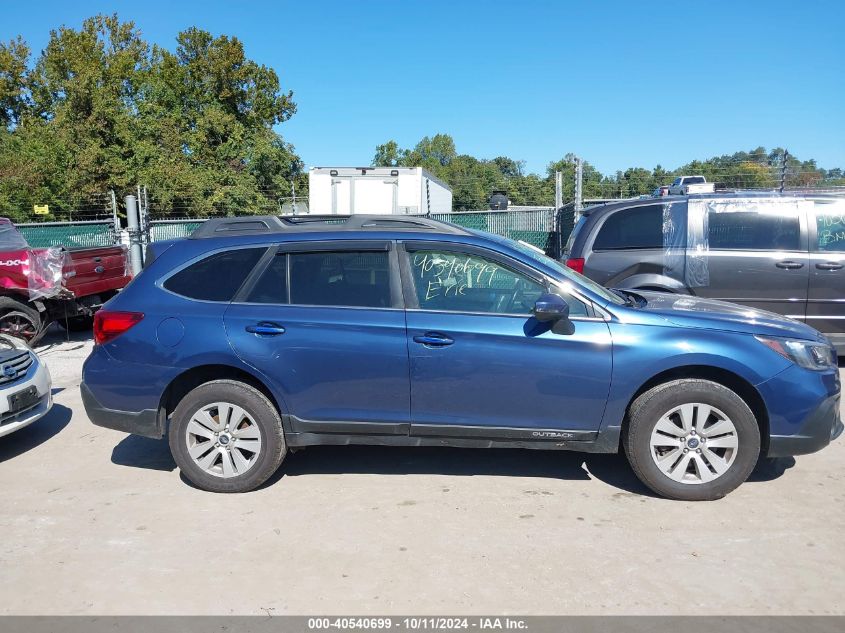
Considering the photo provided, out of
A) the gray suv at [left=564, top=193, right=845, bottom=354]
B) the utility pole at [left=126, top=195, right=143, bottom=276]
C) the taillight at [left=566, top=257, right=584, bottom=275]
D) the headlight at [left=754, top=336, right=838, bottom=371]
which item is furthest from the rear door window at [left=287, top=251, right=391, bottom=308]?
the utility pole at [left=126, top=195, right=143, bottom=276]

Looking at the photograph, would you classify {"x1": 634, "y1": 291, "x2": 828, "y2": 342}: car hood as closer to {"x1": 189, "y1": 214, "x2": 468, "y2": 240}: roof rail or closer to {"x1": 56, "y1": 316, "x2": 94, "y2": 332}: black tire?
{"x1": 189, "y1": 214, "x2": 468, "y2": 240}: roof rail

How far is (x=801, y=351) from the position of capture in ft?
14.5

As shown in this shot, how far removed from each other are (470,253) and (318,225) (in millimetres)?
1203

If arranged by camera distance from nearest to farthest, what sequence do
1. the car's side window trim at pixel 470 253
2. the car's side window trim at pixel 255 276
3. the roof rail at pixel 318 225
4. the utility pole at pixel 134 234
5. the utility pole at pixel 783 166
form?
the car's side window trim at pixel 470 253
the car's side window trim at pixel 255 276
the roof rail at pixel 318 225
the utility pole at pixel 134 234
the utility pole at pixel 783 166

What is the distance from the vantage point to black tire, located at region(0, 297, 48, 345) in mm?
9273

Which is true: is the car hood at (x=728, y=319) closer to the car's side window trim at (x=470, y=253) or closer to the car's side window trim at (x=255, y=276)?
the car's side window trim at (x=470, y=253)

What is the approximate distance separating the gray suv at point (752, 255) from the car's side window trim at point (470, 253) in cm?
314

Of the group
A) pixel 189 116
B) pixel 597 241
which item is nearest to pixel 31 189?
pixel 189 116

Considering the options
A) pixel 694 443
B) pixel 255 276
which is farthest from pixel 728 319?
pixel 255 276

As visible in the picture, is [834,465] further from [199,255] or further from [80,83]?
[80,83]

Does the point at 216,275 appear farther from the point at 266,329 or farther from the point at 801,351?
the point at 801,351

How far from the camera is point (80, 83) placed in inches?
1259

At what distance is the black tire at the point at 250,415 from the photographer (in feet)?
15.0

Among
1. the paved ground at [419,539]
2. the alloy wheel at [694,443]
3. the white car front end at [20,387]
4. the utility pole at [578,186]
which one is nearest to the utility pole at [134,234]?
the white car front end at [20,387]
